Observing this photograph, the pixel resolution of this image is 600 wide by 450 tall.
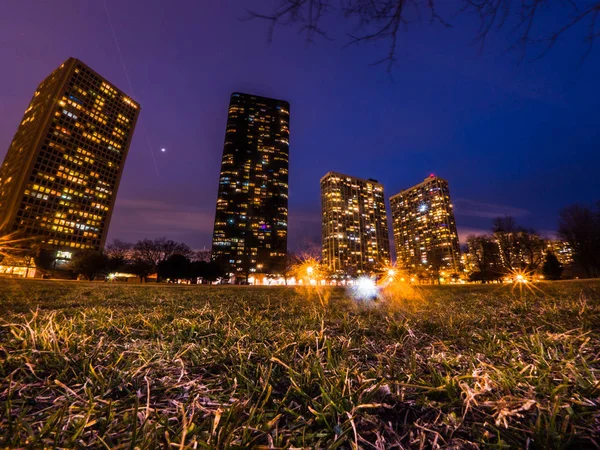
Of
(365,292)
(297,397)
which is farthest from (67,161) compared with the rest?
(297,397)

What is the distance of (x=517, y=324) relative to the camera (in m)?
3.12

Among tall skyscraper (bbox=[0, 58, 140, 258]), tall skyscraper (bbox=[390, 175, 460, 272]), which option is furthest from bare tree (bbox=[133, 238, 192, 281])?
tall skyscraper (bbox=[390, 175, 460, 272])

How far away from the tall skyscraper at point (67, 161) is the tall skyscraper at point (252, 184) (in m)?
56.4

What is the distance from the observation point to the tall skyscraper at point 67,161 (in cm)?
9288

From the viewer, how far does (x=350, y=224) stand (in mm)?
172750

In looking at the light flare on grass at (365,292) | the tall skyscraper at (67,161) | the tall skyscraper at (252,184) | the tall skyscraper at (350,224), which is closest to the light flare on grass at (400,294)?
the light flare on grass at (365,292)

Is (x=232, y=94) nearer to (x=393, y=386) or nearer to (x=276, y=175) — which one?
(x=276, y=175)

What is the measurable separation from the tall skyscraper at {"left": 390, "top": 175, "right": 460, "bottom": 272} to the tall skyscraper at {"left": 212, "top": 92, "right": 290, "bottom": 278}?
273 feet

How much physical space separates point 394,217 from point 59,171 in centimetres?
18974

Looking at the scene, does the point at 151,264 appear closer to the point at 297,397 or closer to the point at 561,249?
the point at 297,397

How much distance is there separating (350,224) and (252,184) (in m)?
72.1

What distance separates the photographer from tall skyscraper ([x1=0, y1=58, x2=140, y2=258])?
92875 mm

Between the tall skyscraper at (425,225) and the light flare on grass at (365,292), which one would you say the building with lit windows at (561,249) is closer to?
the light flare on grass at (365,292)

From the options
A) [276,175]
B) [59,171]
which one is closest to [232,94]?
[276,175]
